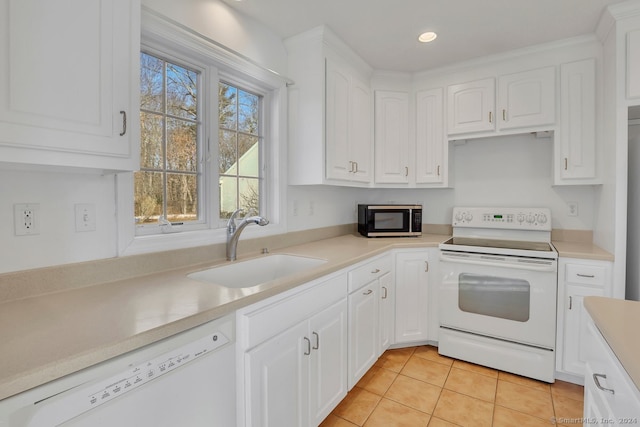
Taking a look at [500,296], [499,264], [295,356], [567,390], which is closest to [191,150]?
[295,356]

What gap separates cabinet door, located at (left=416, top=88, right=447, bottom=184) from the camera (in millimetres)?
A: 2801

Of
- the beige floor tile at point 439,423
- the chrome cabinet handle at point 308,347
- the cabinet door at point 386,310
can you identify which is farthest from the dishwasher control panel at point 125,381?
the cabinet door at point 386,310

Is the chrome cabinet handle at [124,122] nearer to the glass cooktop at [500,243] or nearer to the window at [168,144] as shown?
the window at [168,144]

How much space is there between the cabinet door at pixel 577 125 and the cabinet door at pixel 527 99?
0.26 feet

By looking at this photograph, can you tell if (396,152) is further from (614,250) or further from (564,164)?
(614,250)

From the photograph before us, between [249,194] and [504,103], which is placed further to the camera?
[504,103]

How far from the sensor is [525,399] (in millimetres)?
1949

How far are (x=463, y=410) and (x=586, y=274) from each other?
118 cm

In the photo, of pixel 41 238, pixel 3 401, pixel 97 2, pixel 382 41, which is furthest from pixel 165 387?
pixel 382 41

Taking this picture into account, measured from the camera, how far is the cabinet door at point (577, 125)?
2238mm

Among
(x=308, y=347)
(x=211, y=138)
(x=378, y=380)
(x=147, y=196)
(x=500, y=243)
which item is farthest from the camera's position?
(x=500, y=243)

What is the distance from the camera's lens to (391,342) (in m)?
2.50

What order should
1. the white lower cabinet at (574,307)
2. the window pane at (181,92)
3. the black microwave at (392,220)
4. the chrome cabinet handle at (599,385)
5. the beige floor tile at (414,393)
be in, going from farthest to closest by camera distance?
the black microwave at (392,220) → the white lower cabinet at (574,307) → the beige floor tile at (414,393) → the window pane at (181,92) → the chrome cabinet handle at (599,385)

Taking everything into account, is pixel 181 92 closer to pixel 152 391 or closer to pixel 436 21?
pixel 152 391
